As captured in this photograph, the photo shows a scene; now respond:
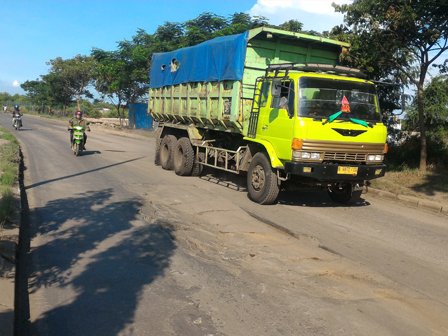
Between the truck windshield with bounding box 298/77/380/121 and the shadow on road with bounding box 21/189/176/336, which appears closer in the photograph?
the shadow on road with bounding box 21/189/176/336

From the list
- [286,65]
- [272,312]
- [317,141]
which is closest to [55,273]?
[272,312]

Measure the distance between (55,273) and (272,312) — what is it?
233 cm

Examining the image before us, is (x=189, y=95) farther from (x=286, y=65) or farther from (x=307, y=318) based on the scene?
(x=307, y=318)

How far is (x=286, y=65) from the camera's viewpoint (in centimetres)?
843

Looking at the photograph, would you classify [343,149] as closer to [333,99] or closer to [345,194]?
[333,99]

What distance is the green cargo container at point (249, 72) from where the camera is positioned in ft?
29.1

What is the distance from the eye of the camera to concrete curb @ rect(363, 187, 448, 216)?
8.43 m

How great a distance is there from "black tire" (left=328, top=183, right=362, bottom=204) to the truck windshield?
1.51m

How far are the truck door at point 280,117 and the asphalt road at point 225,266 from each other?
4.00 ft

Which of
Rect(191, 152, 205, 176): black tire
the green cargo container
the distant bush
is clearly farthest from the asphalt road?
the distant bush

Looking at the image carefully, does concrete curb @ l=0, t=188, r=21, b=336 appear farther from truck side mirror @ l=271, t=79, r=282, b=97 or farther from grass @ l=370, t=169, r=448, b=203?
grass @ l=370, t=169, r=448, b=203

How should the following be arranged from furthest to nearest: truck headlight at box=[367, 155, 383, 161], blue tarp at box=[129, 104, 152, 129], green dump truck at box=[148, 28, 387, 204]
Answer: blue tarp at box=[129, 104, 152, 129] → truck headlight at box=[367, 155, 383, 161] → green dump truck at box=[148, 28, 387, 204]

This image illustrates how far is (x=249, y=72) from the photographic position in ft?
29.2

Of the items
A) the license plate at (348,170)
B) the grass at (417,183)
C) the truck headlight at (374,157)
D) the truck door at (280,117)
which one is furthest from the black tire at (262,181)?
the grass at (417,183)
